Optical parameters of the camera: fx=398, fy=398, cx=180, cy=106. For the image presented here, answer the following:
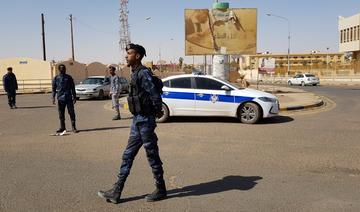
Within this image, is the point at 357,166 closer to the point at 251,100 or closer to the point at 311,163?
the point at 311,163

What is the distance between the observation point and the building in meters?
65.5

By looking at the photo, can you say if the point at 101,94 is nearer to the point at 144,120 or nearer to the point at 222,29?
the point at 222,29

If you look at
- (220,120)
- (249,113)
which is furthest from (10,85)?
(249,113)

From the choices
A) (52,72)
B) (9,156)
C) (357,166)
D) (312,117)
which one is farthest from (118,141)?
(52,72)

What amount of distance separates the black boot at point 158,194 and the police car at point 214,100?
7071 mm

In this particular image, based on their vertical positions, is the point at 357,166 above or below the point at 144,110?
below

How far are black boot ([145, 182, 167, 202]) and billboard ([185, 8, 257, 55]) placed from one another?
765 inches

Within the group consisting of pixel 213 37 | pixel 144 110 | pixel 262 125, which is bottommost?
pixel 262 125

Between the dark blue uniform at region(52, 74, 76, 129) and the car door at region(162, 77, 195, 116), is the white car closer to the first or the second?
the car door at region(162, 77, 195, 116)

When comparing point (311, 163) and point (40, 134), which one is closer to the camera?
point (311, 163)

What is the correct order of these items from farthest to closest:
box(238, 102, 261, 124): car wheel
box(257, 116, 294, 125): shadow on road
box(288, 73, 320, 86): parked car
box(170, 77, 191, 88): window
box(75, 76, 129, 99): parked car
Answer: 1. box(288, 73, 320, 86): parked car
2. box(75, 76, 129, 99): parked car
3. box(170, 77, 191, 88): window
4. box(257, 116, 294, 125): shadow on road
5. box(238, 102, 261, 124): car wheel

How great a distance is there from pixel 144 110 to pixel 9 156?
13.0 ft

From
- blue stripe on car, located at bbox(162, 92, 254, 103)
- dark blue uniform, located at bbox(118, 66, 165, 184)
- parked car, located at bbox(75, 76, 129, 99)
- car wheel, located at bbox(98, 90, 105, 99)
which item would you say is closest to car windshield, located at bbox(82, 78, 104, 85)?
parked car, located at bbox(75, 76, 129, 99)

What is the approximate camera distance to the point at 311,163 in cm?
664
